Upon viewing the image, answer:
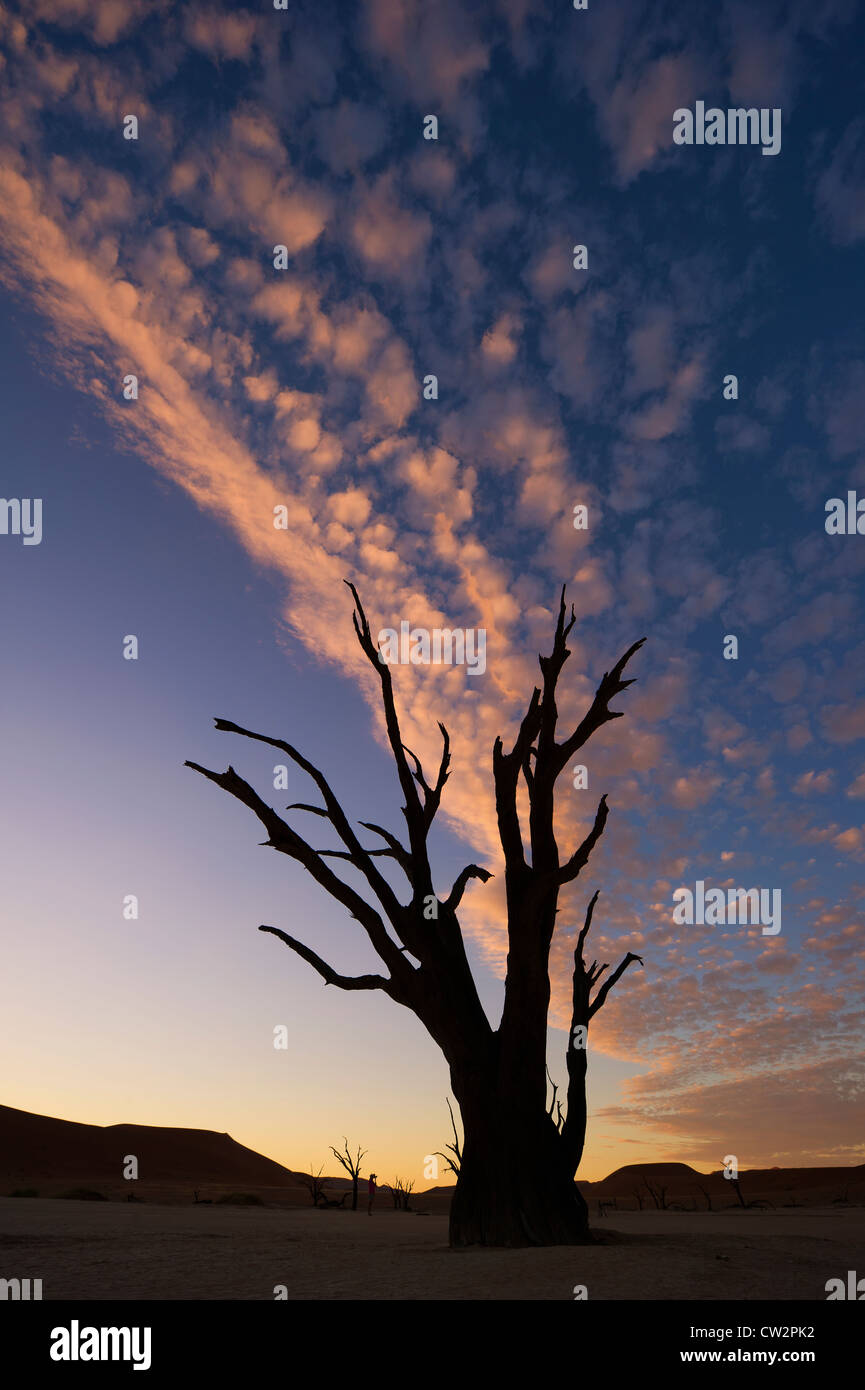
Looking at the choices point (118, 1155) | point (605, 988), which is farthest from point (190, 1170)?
point (605, 988)

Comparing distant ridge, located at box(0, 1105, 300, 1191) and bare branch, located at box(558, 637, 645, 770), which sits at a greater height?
bare branch, located at box(558, 637, 645, 770)

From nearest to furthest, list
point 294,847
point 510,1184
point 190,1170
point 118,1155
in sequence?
1. point 510,1184
2. point 294,847
3. point 118,1155
4. point 190,1170

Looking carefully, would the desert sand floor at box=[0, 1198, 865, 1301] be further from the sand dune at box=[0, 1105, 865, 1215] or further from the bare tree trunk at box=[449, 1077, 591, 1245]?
the sand dune at box=[0, 1105, 865, 1215]

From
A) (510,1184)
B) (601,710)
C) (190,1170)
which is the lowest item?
(190,1170)

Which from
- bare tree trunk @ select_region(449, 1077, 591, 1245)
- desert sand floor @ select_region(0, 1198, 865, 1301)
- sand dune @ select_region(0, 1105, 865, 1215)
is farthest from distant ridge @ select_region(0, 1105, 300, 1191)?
bare tree trunk @ select_region(449, 1077, 591, 1245)

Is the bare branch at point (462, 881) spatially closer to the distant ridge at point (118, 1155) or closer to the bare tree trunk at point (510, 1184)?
the bare tree trunk at point (510, 1184)

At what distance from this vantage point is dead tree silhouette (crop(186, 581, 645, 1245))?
12055 millimetres

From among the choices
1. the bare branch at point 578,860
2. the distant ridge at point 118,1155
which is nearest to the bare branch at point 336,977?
the bare branch at point 578,860

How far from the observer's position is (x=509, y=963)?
12875mm

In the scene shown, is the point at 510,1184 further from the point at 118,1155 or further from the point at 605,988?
the point at 118,1155

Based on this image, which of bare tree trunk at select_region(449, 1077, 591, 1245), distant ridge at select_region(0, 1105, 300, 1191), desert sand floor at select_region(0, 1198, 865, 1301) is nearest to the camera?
desert sand floor at select_region(0, 1198, 865, 1301)
